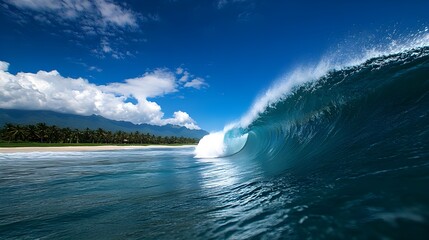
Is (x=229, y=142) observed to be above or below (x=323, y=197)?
above

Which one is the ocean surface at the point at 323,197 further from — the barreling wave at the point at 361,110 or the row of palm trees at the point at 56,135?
the row of palm trees at the point at 56,135

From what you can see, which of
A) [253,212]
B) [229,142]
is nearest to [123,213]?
[253,212]

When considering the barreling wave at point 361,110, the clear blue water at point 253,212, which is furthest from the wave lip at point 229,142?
the clear blue water at point 253,212

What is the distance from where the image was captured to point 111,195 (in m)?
6.24

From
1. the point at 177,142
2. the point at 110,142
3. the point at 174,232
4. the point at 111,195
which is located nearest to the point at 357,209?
the point at 174,232

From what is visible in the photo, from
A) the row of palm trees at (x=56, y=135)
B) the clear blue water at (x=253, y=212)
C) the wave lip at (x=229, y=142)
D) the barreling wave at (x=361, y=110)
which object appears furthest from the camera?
the row of palm trees at (x=56, y=135)

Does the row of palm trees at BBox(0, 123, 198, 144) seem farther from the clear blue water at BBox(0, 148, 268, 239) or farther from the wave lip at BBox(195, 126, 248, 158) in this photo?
the clear blue water at BBox(0, 148, 268, 239)

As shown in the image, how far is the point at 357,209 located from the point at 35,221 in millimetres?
4412

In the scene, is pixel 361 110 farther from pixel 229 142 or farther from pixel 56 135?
pixel 56 135

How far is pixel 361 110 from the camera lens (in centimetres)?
777

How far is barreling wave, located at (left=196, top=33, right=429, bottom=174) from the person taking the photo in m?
5.01

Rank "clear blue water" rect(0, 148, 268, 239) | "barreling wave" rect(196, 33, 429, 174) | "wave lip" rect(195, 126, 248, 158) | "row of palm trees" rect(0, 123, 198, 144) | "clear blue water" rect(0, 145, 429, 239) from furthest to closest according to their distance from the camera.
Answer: "row of palm trees" rect(0, 123, 198, 144) < "wave lip" rect(195, 126, 248, 158) < "barreling wave" rect(196, 33, 429, 174) < "clear blue water" rect(0, 148, 268, 239) < "clear blue water" rect(0, 145, 429, 239)

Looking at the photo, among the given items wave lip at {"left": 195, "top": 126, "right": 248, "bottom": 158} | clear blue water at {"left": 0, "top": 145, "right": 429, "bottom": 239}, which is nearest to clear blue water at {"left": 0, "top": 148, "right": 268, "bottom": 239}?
clear blue water at {"left": 0, "top": 145, "right": 429, "bottom": 239}

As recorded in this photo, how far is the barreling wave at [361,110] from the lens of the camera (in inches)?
197
